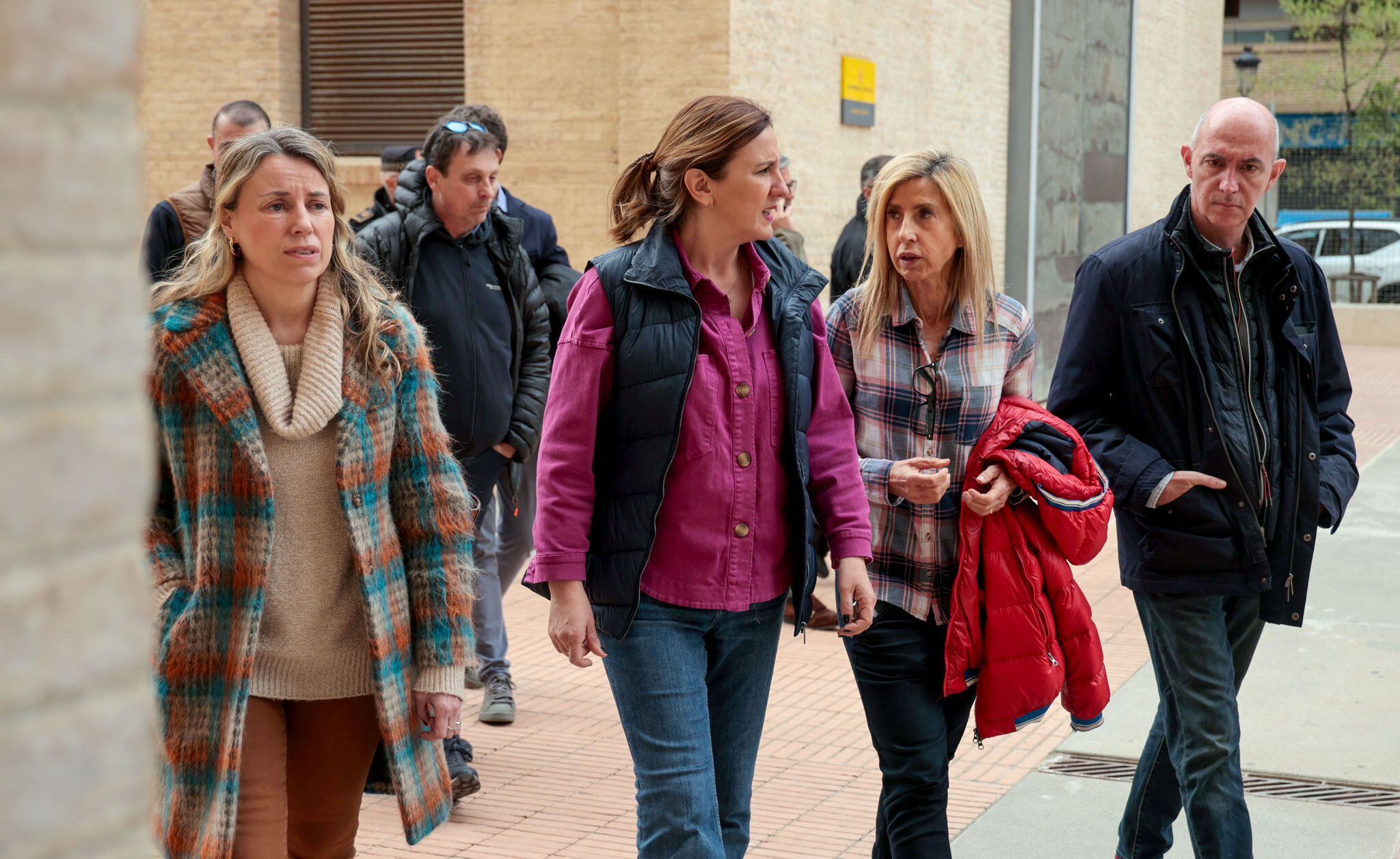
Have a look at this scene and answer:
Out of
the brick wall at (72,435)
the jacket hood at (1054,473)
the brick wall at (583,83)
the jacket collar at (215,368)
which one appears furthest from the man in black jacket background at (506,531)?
the brick wall at (72,435)

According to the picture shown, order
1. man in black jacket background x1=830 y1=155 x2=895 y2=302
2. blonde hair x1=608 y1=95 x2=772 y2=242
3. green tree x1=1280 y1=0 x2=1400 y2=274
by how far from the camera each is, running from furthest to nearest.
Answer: green tree x1=1280 y1=0 x2=1400 y2=274 < man in black jacket background x1=830 y1=155 x2=895 y2=302 < blonde hair x1=608 y1=95 x2=772 y2=242

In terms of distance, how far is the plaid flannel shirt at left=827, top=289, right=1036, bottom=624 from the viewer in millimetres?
3838

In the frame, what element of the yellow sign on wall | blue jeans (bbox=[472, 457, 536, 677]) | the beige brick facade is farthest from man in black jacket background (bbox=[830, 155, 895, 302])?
the beige brick facade

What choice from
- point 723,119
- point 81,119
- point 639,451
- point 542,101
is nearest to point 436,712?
point 639,451

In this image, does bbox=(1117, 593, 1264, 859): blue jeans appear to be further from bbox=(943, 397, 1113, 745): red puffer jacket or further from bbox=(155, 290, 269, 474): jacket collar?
bbox=(155, 290, 269, 474): jacket collar

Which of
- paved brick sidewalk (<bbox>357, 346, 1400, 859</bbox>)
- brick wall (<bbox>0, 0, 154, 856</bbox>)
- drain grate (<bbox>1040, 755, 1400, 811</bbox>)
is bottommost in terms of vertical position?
paved brick sidewalk (<bbox>357, 346, 1400, 859</bbox>)

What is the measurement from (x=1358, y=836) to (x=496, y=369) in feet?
10.9

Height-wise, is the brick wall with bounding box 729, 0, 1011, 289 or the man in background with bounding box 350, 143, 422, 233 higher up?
the brick wall with bounding box 729, 0, 1011, 289

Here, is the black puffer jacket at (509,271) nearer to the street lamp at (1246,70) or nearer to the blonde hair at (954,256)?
the blonde hair at (954,256)

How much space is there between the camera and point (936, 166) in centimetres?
390

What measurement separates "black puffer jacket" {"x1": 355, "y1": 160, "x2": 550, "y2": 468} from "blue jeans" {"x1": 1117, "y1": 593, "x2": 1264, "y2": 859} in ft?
8.19

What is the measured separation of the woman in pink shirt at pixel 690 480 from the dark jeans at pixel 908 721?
331 millimetres

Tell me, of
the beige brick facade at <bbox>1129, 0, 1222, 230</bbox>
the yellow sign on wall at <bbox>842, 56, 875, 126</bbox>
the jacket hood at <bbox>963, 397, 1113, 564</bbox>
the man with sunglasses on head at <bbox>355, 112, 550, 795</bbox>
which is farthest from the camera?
the beige brick facade at <bbox>1129, 0, 1222, 230</bbox>

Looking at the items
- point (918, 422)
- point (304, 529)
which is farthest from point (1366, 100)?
point (304, 529)
